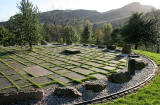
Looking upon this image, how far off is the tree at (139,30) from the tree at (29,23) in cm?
1779

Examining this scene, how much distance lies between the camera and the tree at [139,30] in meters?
26.5

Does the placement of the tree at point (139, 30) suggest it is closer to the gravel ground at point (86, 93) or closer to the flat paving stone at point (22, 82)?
the gravel ground at point (86, 93)

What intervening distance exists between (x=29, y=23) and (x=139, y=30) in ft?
64.8

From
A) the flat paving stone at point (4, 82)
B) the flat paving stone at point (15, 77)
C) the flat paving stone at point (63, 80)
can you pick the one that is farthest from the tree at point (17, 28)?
the flat paving stone at point (63, 80)

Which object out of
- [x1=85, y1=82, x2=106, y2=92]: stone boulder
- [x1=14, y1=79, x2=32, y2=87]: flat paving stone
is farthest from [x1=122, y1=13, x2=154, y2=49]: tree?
[x1=14, y1=79, x2=32, y2=87]: flat paving stone

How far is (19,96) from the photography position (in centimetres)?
635

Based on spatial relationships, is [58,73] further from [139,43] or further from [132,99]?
[139,43]

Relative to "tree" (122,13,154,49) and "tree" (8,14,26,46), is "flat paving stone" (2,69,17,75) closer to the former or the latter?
"tree" (8,14,26,46)

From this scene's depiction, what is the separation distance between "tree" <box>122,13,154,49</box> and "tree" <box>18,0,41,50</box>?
17.8 metres

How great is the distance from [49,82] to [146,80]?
6.11 m

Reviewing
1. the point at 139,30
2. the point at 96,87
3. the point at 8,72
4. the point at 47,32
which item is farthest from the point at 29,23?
the point at 47,32

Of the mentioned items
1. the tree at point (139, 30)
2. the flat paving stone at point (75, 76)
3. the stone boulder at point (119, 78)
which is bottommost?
the flat paving stone at point (75, 76)

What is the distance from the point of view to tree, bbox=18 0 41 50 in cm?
1909

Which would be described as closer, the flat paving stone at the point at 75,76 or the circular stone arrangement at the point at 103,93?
the circular stone arrangement at the point at 103,93
